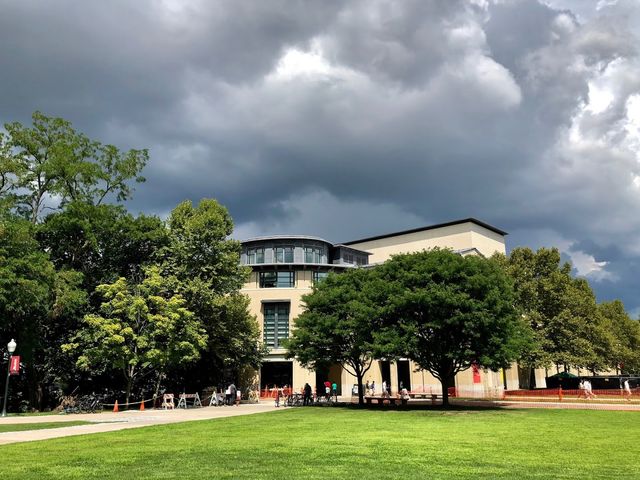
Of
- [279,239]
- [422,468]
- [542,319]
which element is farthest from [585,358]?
[422,468]

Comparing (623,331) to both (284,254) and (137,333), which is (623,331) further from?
(137,333)

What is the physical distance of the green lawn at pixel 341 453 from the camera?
34.6ft

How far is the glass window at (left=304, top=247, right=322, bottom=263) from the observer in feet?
204

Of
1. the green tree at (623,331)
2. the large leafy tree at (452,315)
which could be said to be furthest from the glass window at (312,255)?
the green tree at (623,331)

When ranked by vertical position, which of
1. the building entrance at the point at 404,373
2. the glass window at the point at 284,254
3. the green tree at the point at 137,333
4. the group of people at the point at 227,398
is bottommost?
the group of people at the point at 227,398

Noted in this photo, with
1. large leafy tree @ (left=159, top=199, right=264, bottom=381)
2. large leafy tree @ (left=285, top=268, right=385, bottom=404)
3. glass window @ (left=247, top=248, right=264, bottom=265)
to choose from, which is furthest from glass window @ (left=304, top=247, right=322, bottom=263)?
large leafy tree @ (left=285, top=268, right=385, bottom=404)

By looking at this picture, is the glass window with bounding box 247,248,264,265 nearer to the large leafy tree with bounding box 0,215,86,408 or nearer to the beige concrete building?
the beige concrete building

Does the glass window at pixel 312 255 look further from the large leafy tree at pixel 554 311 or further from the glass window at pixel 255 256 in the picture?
the large leafy tree at pixel 554 311

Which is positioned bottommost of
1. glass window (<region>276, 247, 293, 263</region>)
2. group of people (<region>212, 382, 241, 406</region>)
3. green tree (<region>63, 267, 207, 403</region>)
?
group of people (<region>212, 382, 241, 406</region>)

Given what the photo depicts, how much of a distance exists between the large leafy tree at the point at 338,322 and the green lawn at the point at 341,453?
488 inches

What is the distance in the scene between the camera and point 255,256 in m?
62.7

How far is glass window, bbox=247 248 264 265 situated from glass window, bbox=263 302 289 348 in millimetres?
5570

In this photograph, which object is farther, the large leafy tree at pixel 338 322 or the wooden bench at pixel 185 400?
the wooden bench at pixel 185 400

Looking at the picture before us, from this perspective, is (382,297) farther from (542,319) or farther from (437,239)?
(437,239)
